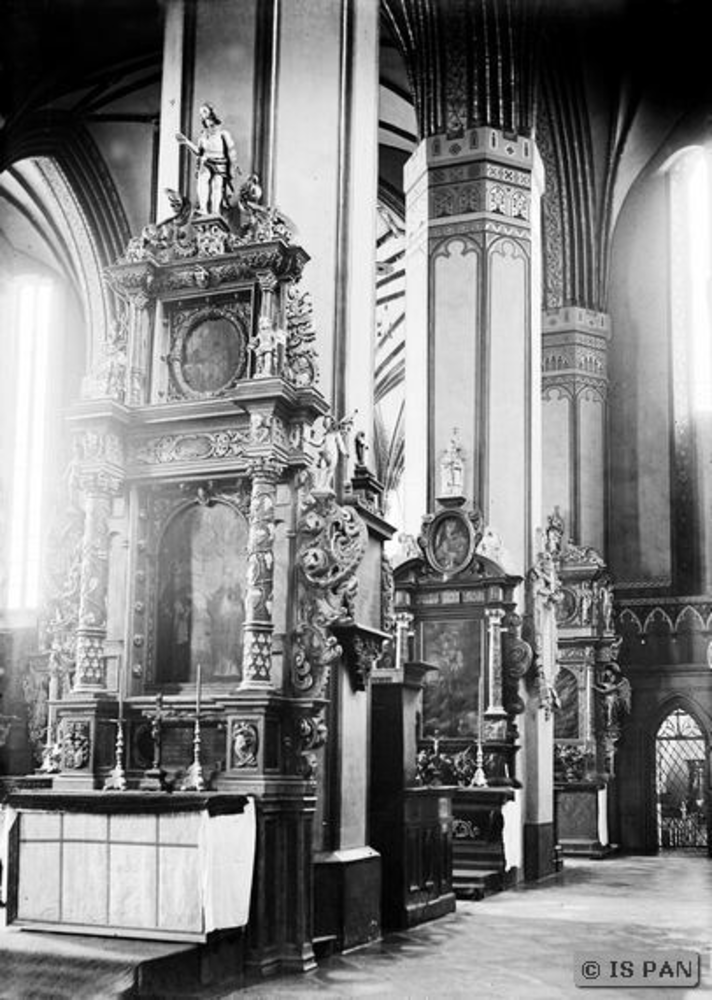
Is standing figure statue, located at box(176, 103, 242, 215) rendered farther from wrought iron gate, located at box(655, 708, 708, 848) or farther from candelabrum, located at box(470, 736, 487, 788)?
wrought iron gate, located at box(655, 708, 708, 848)

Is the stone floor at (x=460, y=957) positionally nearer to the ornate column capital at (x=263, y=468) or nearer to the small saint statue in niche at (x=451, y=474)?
the ornate column capital at (x=263, y=468)

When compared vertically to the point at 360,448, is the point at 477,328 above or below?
above

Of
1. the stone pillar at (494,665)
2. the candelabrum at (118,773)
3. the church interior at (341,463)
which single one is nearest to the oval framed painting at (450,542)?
the church interior at (341,463)

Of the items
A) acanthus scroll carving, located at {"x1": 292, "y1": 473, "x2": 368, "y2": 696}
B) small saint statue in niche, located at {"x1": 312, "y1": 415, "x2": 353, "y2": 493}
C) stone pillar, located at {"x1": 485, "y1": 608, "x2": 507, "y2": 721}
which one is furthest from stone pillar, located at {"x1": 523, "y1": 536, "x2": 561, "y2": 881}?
acanthus scroll carving, located at {"x1": 292, "y1": 473, "x2": 368, "y2": 696}

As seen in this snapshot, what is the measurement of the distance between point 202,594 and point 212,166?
9.46 ft

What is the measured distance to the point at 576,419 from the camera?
790 inches

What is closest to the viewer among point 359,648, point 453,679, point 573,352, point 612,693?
point 359,648

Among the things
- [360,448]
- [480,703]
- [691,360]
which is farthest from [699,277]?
[360,448]

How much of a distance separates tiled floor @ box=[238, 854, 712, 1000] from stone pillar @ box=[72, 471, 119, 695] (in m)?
2.16

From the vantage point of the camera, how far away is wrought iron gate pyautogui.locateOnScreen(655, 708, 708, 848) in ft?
63.7

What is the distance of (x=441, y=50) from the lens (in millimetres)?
15875

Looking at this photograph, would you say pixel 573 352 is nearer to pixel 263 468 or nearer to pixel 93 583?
pixel 263 468

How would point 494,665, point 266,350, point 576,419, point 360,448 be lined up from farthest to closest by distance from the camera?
point 576,419 → point 494,665 → point 360,448 → point 266,350

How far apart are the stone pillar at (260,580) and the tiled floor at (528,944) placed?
5.72 ft
